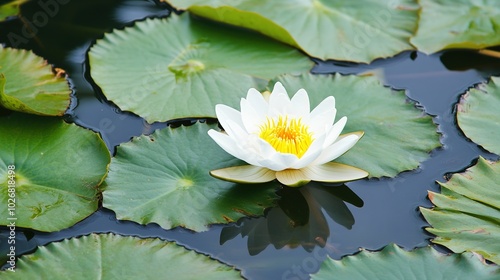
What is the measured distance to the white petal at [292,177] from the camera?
235 cm

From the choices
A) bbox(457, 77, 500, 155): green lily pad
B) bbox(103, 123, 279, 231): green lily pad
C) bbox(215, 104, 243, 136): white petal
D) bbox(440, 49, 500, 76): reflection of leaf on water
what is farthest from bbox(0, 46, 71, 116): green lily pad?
bbox(440, 49, 500, 76): reflection of leaf on water

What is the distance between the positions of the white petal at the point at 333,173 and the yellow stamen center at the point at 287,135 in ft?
0.27

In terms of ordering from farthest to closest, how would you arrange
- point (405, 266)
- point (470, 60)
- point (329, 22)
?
point (329, 22)
point (470, 60)
point (405, 266)

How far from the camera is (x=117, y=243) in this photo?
216 cm

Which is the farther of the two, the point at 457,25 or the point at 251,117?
the point at 457,25

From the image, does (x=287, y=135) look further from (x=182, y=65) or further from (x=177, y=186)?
(x=182, y=65)

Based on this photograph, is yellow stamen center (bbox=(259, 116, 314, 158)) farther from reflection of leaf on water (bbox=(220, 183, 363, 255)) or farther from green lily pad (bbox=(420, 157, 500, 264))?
green lily pad (bbox=(420, 157, 500, 264))

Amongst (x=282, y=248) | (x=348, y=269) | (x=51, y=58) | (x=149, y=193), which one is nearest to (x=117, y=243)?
(x=149, y=193)

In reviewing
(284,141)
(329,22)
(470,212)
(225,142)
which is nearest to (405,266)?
(470,212)

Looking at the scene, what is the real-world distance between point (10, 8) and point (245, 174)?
1997mm

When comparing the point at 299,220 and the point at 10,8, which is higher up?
the point at 10,8

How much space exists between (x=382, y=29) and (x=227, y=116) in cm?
120

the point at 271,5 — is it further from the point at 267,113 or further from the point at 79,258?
the point at 79,258

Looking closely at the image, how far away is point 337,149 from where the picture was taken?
7.79 ft
